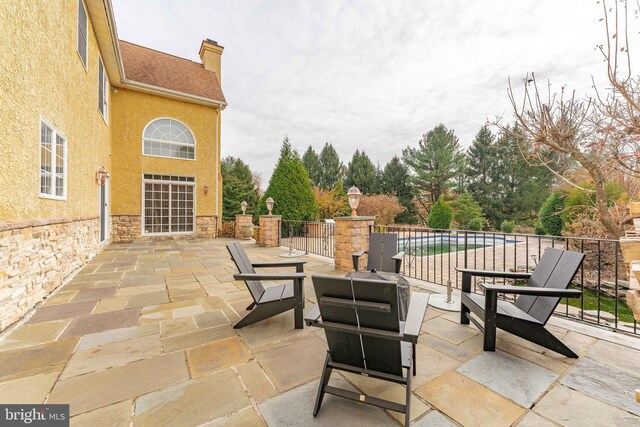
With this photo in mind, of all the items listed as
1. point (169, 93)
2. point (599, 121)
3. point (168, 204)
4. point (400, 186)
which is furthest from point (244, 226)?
point (400, 186)

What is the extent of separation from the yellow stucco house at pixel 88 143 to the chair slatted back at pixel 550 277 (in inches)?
206

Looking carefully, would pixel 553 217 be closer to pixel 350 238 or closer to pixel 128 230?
pixel 350 238

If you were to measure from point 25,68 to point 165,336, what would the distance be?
3.65 metres

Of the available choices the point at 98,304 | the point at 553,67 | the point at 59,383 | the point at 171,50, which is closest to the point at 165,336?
the point at 59,383

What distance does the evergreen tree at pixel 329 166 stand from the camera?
3025 cm

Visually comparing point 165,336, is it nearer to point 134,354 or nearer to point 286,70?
point 134,354

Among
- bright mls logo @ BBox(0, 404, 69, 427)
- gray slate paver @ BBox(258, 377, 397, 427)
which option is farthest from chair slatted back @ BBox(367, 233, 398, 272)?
bright mls logo @ BBox(0, 404, 69, 427)

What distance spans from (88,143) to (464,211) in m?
21.6

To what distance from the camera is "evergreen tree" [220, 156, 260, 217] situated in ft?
65.4

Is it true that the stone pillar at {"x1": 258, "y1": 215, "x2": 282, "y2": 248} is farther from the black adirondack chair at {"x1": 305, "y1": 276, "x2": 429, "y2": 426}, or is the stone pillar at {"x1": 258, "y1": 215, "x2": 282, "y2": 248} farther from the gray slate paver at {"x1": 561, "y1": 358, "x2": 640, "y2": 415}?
the gray slate paver at {"x1": 561, "y1": 358, "x2": 640, "y2": 415}

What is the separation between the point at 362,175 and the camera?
26250 millimetres

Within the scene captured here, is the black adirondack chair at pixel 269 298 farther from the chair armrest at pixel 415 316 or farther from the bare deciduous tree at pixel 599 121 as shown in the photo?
the bare deciduous tree at pixel 599 121

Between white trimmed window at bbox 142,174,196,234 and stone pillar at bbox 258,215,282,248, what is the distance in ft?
13.7

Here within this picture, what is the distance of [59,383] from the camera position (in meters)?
1.84
